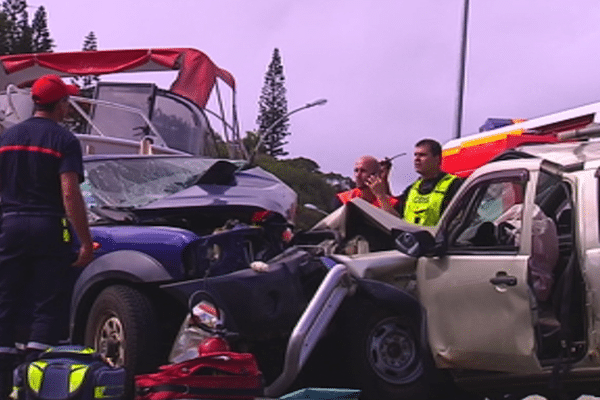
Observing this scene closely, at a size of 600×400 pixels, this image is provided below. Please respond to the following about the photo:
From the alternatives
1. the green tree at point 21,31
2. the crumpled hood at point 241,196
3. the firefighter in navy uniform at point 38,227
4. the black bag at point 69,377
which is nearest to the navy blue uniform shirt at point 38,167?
the firefighter in navy uniform at point 38,227

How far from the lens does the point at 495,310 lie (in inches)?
260

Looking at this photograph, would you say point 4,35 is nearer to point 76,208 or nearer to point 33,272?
point 33,272

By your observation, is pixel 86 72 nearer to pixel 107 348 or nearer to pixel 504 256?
pixel 107 348

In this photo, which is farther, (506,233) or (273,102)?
(273,102)

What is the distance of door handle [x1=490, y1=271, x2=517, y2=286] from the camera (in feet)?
21.4

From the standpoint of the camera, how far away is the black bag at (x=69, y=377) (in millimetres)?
5828

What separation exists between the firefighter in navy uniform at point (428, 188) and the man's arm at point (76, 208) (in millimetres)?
2897

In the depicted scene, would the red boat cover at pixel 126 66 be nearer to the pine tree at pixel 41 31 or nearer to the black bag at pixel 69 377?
the black bag at pixel 69 377

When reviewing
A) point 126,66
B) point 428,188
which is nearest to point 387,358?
point 428,188

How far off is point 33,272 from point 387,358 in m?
2.36

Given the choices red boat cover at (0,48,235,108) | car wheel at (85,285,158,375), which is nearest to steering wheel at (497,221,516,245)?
car wheel at (85,285,158,375)

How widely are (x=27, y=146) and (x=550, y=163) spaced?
122 inches

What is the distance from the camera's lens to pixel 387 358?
7309 mm

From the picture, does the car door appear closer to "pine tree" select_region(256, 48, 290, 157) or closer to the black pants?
the black pants
